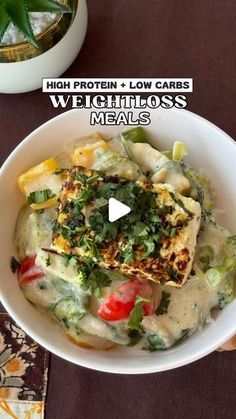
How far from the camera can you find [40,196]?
130 cm

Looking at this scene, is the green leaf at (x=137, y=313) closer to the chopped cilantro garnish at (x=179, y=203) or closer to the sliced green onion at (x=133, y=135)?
the chopped cilantro garnish at (x=179, y=203)

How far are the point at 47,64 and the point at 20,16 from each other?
16 centimetres

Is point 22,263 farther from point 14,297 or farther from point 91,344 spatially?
point 91,344

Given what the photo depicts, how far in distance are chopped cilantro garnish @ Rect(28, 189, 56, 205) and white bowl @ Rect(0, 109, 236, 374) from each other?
0.06 metres

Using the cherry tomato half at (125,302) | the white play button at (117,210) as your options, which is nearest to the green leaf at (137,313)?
the cherry tomato half at (125,302)

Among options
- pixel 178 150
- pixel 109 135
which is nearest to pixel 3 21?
pixel 109 135

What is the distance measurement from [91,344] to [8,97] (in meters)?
0.63

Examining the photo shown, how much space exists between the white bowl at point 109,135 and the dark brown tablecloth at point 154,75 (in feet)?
0.54

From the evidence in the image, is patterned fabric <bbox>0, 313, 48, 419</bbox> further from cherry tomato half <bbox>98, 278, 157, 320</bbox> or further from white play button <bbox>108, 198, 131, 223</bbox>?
white play button <bbox>108, 198, 131, 223</bbox>

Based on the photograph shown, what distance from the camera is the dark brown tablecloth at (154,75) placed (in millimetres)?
1401

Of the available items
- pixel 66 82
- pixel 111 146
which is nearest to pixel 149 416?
pixel 111 146

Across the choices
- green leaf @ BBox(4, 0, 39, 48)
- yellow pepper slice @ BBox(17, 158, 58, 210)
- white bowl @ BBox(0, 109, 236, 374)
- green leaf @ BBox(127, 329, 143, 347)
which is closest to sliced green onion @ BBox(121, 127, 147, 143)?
white bowl @ BBox(0, 109, 236, 374)

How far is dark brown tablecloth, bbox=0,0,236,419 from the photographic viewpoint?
4.60 ft

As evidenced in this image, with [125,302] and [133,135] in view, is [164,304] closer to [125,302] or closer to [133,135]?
[125,302]
